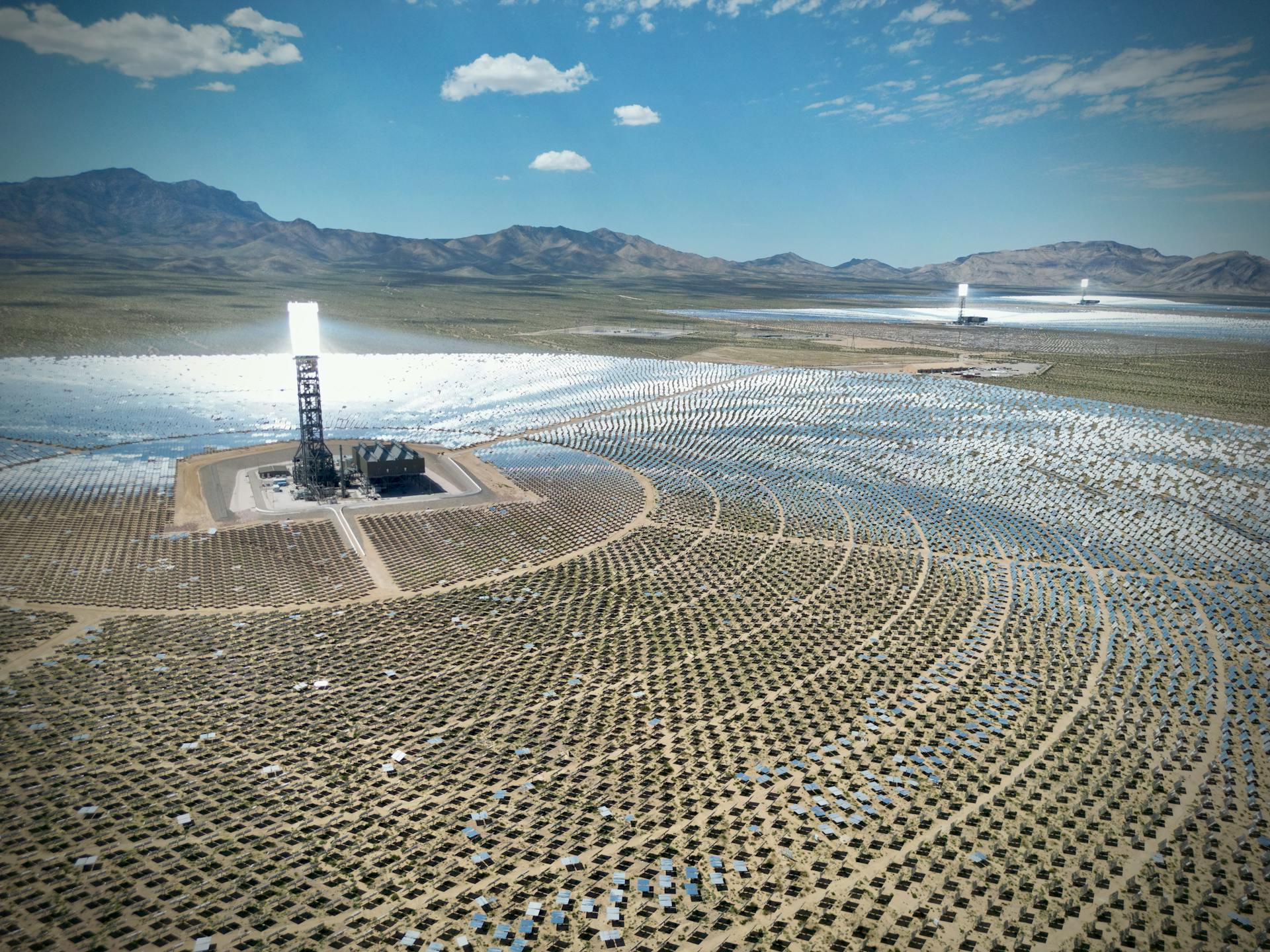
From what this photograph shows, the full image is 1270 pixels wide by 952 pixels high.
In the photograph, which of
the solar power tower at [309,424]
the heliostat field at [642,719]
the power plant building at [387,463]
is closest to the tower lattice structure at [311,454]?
the solar power tower at [309,424]

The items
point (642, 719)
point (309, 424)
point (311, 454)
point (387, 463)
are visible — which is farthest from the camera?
point (387, 463)

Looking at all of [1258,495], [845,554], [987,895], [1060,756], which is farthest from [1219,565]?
Answer: [987,895]

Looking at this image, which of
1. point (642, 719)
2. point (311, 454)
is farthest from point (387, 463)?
point (642, 719)

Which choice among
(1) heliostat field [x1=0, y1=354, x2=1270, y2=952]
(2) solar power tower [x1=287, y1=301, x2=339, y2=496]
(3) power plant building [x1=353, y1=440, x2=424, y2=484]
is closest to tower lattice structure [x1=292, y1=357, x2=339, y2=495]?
(2) solar power tower [x1=287, y1=301, x2=339, y2=496]

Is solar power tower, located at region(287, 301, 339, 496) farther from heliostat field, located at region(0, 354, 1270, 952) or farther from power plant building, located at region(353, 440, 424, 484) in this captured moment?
heliostat field, located at region(0, 354, 1270, 952)

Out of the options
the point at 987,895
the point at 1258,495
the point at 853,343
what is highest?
the point at 853,343

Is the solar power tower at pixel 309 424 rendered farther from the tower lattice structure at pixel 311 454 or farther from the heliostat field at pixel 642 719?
the heliostat field at pixel 642 719

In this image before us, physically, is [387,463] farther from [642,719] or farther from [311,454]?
[642,719]

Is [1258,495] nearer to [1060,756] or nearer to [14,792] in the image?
[1060,756]
